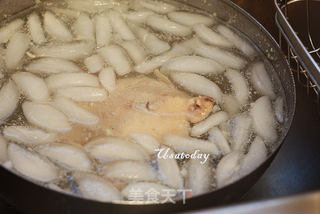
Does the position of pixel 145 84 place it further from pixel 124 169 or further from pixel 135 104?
pixel 124 169

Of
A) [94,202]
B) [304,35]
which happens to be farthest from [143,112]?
[304,35]

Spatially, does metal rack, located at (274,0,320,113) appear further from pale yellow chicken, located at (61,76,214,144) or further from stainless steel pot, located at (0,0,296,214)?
pale yellow chicken, located at (61,76,214,144)

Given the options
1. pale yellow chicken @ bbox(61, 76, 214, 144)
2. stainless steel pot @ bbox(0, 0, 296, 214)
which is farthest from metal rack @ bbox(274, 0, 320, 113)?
pale yellow chicken @ bbox(61, 76, 214, 144)

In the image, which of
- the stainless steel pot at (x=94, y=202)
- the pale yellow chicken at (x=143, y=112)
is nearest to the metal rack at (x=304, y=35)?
the stainless steel pot at (x=94, y=202)

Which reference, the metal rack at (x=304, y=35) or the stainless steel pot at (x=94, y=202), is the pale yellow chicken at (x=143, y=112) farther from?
the metal rack at (x=304, y=35)

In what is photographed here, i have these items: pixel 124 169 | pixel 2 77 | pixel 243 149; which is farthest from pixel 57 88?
pixel 243 149

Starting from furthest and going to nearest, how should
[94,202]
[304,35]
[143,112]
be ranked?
[304,35] → [143,112] → [94,202]

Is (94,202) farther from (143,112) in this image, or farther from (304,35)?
(304,35)

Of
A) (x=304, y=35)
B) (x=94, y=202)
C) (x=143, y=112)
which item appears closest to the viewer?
(x=94, y=202)
